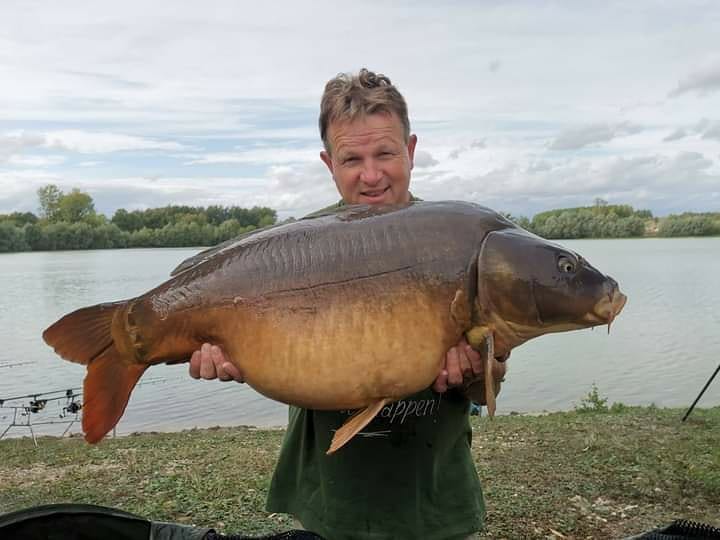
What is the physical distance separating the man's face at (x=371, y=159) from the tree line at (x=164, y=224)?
21922 millimetres

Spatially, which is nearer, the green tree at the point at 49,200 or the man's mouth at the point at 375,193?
the man's mouth at the point at 375,193

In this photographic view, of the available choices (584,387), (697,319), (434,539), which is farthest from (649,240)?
(434,539)

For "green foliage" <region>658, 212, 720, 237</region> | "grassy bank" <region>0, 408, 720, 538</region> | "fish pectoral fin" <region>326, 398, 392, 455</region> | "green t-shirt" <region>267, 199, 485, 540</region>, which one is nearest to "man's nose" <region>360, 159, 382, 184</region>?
"green t-shirt" <region>267, 199, 485, 540</region>

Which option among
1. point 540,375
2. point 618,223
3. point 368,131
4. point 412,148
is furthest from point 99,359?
point 618,223

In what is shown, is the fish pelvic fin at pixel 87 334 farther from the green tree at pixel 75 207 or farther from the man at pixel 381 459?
the green tree at pixel 75 207

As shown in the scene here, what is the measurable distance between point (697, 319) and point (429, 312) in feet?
52.5

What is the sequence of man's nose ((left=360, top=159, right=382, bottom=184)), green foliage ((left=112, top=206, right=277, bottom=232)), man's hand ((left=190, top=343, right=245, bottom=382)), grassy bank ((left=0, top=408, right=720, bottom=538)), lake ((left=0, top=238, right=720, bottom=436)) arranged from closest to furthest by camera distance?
man's hand ((left=190, top=343, right=245, bottom=382)) → man's nose ((left=360, top=159, right=382, bottom=184)) → grassy bank ((left=0, top=408, right=720, bottom=538)) → lake ((left=0, top=238, right=720, bottom=436)) → green foliage ((left=112, top=206, right=277, bottom=232))

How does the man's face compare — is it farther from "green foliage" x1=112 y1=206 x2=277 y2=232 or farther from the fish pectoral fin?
"green foliage" x1=112 y1=206 x2=277 y2=232

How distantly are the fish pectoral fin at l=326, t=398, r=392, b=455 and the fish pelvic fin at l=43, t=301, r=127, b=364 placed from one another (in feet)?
2.40

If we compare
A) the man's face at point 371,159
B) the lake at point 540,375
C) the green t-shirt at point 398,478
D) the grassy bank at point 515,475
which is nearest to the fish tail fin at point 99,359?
the green t-shirt at point 398,478

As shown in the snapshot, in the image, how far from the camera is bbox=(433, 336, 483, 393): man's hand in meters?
1.82

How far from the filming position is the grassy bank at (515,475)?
3.93 metres

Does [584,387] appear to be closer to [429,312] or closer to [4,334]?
[429,312]

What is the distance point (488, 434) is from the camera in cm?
586
